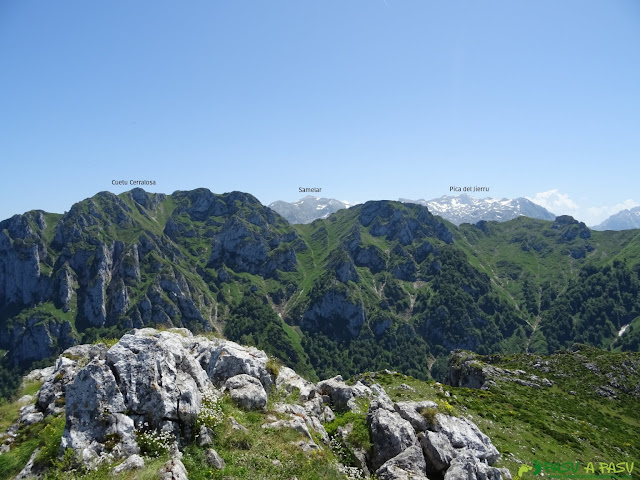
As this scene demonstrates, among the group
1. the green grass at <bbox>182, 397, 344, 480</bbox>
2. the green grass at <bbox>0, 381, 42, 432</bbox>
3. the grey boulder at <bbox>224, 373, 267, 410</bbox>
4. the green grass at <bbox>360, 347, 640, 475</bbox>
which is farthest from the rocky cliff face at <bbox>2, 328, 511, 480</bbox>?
the green grass at <bbox>360, 347, 640, 475</bbox>

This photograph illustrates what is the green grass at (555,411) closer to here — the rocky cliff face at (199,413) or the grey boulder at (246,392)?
the rocky cliff face at (199,413)

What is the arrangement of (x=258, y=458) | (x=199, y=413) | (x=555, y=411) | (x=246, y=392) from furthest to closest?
(x=555, y=411), (x=246, y=392), (x=199, y=413), (x=258, y=458)

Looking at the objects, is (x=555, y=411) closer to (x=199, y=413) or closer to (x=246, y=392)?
(x=246, y=392)

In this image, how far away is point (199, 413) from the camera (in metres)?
17.8

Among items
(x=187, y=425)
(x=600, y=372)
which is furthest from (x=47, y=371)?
(x=600, y=372)

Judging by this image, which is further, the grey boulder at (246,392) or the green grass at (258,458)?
the grey boulder at (246,392)

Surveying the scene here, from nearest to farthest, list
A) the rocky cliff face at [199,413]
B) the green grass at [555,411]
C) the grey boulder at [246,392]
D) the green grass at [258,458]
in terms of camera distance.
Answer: the green grass at [258,458], the rocky cliff face at [199,413], the grey boulder at [246,392], the green grass at [555,411]

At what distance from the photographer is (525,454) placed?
3616 centimetres

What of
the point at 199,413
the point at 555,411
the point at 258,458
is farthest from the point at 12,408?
the point at 555,411

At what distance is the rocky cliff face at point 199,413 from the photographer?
15.6 metres

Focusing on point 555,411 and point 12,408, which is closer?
point 12,408

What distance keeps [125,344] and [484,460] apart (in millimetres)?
24549

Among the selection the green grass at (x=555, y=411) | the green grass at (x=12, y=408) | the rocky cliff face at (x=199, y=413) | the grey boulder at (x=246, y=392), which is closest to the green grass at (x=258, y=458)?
the rocky cliff face at (x=199, y=413)

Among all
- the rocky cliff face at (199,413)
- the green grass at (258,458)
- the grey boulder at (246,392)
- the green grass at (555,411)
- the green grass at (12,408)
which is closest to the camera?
the green grass at (258,458)
